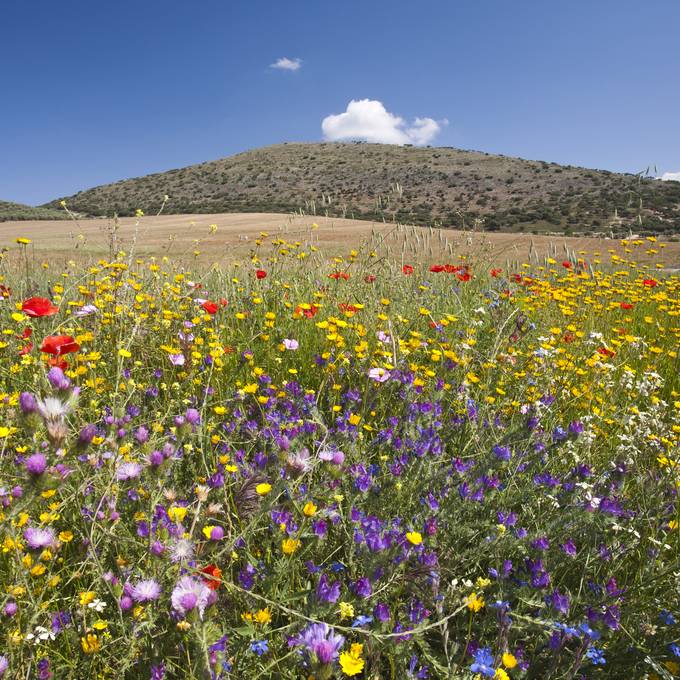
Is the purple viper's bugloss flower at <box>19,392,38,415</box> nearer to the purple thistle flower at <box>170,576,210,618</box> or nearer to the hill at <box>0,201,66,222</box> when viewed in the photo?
the purple thistle flower at <box>170,576,210,618</box>

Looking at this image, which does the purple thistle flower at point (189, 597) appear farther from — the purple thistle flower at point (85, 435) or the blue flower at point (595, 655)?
the blue flower at point (595, 655)

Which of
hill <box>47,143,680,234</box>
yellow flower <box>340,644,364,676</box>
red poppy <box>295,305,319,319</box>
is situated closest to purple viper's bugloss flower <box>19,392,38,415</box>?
yellow flower <box>340,644,364,676</box>

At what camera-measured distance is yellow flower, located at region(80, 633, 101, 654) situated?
49.7 inches

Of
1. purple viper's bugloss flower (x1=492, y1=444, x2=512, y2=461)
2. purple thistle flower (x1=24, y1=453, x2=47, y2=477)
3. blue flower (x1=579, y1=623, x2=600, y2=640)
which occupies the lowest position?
blue flower (x1=579, y1=623, x2=600, y2=640)

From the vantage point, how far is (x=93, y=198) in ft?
190

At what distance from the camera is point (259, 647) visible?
4.15 ft

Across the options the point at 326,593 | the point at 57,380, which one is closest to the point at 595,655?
the point at 326,593

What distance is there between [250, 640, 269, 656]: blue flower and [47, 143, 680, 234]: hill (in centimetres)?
2576

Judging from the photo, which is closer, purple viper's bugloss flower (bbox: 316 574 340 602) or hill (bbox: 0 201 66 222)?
purple viper's bugloss flower (bbox: 316 574 340 602)

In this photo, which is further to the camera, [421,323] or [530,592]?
[421,323]

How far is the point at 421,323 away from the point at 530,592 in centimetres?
276

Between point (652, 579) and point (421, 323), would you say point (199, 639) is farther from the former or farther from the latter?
point (421, 323)

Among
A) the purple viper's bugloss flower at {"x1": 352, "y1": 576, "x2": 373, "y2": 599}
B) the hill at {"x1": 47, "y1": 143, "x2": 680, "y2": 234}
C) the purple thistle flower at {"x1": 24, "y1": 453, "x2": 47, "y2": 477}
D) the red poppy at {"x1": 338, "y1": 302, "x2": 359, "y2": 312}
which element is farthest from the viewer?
the hill at {"x1": 47, "y1": 143, "x2": 680, "y2": 234}

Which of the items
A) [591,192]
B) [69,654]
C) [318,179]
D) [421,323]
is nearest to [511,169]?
[591,192]
